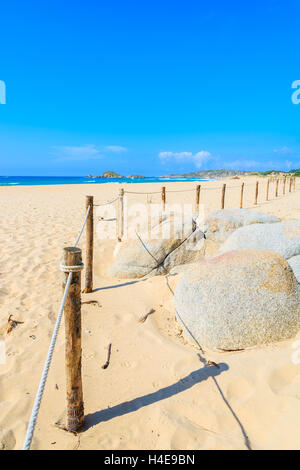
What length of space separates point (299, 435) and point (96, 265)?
4.73m

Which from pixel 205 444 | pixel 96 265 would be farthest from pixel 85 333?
pixel 96 265

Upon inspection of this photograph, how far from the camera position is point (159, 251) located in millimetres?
5332

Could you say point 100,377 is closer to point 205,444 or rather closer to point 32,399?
point 32,399

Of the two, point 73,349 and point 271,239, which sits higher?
point 271,239

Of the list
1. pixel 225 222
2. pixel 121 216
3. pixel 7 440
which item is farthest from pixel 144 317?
pixel 121 216

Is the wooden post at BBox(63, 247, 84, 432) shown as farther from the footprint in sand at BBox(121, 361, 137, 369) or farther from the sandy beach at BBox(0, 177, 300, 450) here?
the footprint in sand at BBox(121, 361, 137, 369)

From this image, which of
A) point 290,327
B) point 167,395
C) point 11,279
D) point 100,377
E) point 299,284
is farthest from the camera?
point 11,279

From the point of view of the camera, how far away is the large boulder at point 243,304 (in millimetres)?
2967

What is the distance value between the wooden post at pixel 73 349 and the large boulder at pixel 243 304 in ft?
4.96

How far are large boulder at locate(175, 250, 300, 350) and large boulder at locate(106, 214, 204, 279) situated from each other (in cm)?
207

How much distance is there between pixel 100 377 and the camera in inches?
109

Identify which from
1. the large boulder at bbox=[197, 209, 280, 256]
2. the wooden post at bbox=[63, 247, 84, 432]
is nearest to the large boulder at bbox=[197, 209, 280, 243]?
the large boulder at bbox=[197, 209, 280, 256]

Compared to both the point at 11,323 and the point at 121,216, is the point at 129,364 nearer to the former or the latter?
the point at 11,323

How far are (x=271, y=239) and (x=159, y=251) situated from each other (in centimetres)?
202
